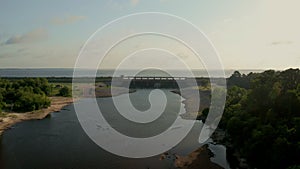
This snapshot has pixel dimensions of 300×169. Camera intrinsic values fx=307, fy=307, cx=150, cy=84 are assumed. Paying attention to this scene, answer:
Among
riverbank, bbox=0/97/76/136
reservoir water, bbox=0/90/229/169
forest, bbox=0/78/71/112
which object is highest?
forest, bbox=0/78/71/112

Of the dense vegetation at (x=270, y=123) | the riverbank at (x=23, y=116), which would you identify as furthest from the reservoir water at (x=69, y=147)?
the dense vegetation at (x=270, y=123)

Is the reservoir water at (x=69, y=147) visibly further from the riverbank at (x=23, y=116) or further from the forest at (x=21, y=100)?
the forest at (x=21, y=100)

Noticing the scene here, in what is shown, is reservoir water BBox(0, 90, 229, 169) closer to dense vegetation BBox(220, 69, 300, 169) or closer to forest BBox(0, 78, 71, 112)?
dense vegetation BBox(220, 69, 300, 169)

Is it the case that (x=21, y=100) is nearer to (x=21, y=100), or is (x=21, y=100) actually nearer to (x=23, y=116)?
(x=21, y=100)

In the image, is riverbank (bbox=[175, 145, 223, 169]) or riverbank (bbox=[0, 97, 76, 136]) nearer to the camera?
riverbank (bbox=[175, 145, 223, 169])

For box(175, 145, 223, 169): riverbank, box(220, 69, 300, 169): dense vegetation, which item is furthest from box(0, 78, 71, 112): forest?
box(220, 69, 300, 169): dense vegetation

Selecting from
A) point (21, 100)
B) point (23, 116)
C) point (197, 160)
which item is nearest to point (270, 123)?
point (197, 160)
